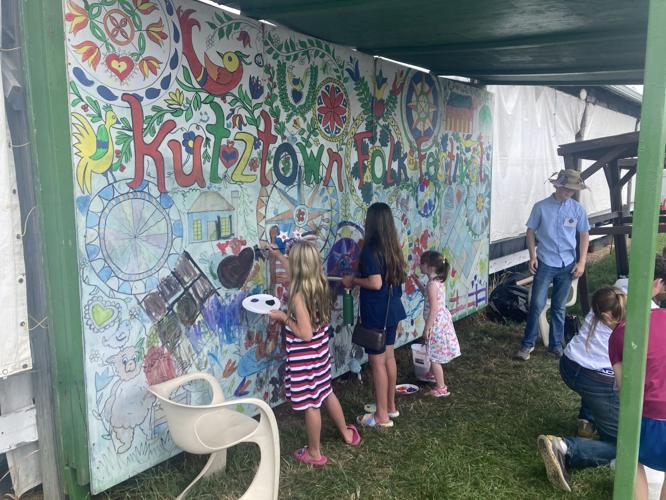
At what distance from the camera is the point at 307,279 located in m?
3.50

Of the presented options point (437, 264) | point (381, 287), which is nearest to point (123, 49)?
point (381, 287)

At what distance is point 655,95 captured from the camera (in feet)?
6.71

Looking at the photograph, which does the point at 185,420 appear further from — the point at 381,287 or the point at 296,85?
the point at 296,85

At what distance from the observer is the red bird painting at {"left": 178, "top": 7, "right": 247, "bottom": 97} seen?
128 inches

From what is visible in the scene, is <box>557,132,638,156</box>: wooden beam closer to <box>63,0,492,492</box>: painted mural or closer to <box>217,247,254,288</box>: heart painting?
<box>63,0,492,492</box>: painted mural

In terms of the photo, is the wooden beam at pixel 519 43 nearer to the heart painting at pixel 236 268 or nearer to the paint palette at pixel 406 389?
the heart painting at pixel 236 268

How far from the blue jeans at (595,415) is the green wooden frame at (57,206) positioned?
2.85m

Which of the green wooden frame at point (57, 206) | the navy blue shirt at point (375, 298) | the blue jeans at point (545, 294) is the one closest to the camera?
the green wooden frame at point (57, 206)

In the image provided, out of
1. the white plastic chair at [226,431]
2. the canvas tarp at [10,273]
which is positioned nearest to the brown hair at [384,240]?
the white plastic chair at [226,431]

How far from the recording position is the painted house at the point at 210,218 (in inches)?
132

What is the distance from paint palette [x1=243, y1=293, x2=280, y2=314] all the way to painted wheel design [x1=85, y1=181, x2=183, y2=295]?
0.54 meters

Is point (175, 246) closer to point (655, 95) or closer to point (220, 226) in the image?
point (220, 226)

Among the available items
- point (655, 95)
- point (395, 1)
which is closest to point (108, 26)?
point (395, 1)

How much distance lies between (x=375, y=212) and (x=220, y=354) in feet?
4.65
